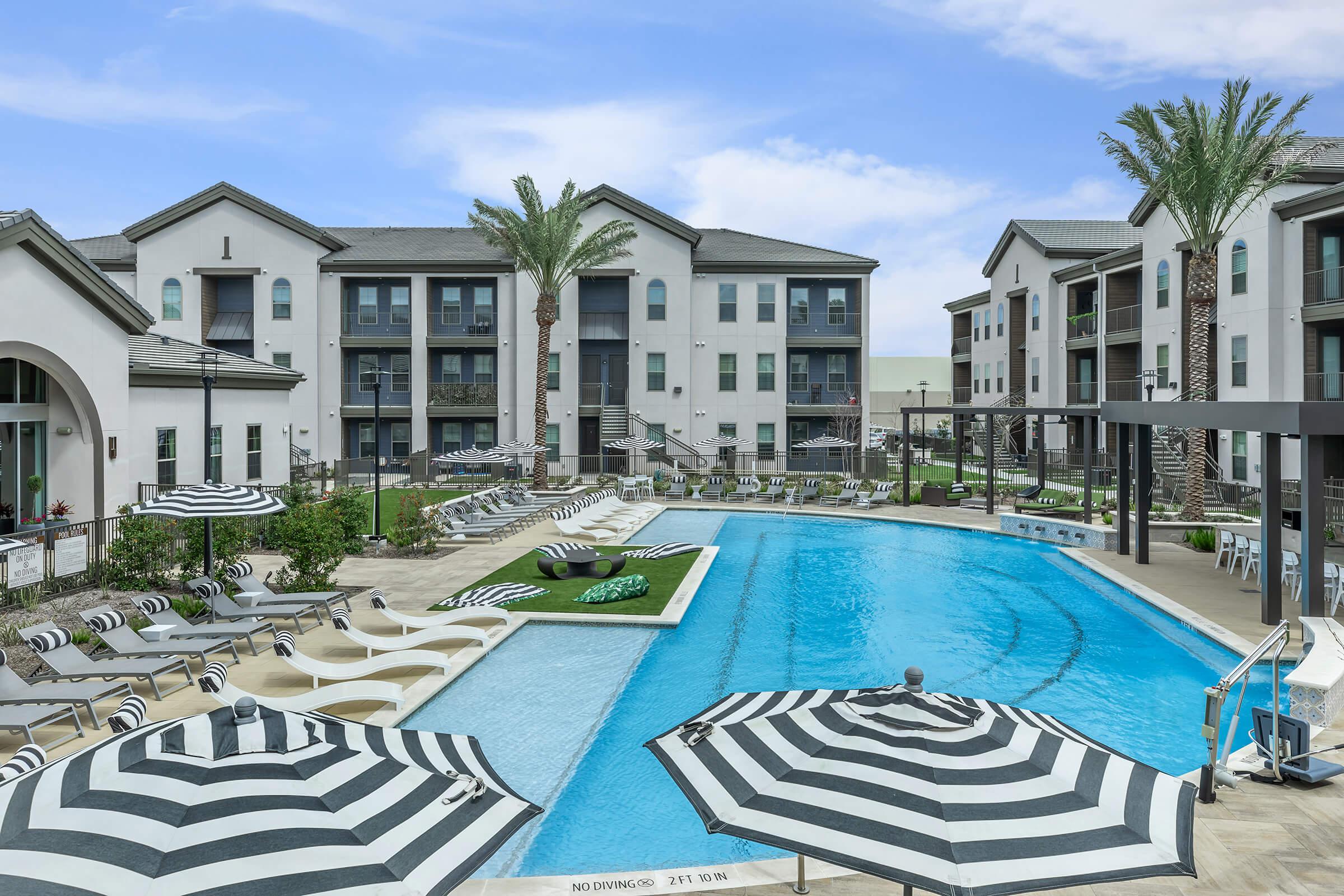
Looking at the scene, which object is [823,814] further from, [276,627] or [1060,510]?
[1060,510]

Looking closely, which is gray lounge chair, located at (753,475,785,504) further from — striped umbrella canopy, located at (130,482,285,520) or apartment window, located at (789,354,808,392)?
striped umbrella canopy, located at (130,482,285,520)

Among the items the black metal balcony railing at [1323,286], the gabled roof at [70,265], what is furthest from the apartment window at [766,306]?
the gabled roof at [70,265]

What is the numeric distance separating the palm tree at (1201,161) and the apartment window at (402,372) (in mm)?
32715

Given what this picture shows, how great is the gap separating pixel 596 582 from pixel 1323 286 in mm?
27063

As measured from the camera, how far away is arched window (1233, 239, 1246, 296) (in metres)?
31.8

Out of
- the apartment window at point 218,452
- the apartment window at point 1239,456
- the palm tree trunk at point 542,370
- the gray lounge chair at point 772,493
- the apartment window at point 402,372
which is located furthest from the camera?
the apartment window at point 402,372

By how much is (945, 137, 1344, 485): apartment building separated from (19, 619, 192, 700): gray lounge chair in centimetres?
2652

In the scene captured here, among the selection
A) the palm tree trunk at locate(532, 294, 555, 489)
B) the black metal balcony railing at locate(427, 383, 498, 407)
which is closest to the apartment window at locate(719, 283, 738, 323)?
the palm tree trunk at locate(532, 294, 555, 489)

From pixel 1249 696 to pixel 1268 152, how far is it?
1811 cm

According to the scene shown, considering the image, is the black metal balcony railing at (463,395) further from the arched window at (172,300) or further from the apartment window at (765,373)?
the apartment window at (765,373)

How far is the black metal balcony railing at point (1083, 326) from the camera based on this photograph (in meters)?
44.8

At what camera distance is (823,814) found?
4.73 metres

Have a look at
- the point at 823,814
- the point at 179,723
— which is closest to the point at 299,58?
the point at 179,723

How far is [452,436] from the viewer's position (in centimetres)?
4550
